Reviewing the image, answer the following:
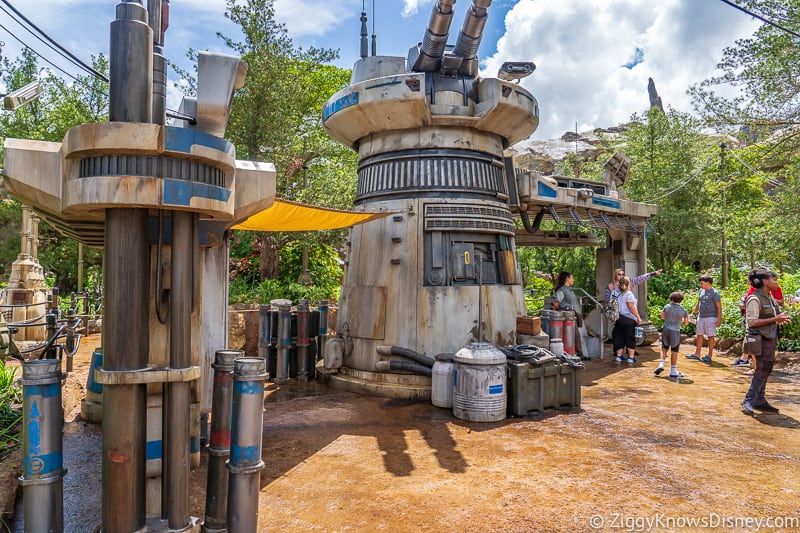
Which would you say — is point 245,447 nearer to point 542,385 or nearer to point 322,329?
point 542,385

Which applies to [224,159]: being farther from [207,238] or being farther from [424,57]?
[424,57]

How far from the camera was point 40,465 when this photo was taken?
8.62 feet

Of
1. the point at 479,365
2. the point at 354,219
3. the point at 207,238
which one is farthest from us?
the point at 354,219

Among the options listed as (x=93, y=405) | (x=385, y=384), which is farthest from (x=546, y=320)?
(x=93, y=405)

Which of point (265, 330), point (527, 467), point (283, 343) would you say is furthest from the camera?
point (265, 330)

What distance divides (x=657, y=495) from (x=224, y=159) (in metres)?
4.10

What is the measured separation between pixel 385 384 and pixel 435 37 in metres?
5.17

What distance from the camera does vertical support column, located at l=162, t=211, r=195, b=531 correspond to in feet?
9.11

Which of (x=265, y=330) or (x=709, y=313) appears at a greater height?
(x=709, y=313)

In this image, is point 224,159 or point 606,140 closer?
point 224,159

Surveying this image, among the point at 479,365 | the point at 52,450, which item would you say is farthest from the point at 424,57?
the point at 52,450

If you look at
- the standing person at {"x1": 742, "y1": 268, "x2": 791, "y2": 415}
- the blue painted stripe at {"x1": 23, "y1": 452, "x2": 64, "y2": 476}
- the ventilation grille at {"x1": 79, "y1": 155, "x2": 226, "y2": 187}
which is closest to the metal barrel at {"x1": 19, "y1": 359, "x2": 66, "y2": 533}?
the blue painted stripe at {"x1": 23, "y1": 452, "x2": 64, "y2": 476}

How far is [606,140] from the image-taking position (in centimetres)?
3284

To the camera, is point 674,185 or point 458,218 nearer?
point 458,218
